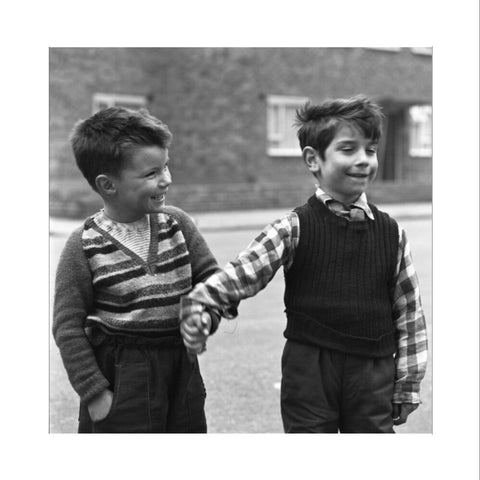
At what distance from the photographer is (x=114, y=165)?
2191 millimetres

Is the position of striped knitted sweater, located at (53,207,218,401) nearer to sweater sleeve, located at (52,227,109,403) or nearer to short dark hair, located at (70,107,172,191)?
sweater sleeve, located at (52,227,109,403)

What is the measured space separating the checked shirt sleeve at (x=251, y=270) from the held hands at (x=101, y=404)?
0.40 meters

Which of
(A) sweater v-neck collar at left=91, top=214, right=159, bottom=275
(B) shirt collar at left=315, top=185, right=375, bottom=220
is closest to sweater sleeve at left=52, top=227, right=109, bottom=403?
(A) sweater v-neck collar at left=91, top=214, right=159, bottom=275

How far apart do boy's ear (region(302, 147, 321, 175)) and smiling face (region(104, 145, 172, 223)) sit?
410 millimetres

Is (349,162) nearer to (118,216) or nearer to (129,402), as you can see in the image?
(118,216)

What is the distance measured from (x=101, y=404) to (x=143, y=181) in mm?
640

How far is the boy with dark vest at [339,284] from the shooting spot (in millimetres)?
2176

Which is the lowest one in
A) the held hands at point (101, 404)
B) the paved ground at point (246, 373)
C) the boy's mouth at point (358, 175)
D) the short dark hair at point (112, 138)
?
the paved ground at point (246, 373)

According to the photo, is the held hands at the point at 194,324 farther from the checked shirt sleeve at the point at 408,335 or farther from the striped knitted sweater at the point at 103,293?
the checked shirt sleeve at the point at 408,335

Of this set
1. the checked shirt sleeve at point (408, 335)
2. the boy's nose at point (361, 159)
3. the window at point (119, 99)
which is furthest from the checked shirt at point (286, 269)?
the window at point (119, 99)
